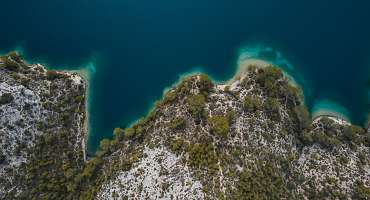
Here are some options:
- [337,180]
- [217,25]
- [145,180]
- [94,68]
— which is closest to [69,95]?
[94,68]

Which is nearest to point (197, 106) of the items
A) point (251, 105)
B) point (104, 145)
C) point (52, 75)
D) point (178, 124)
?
point (178, 124)

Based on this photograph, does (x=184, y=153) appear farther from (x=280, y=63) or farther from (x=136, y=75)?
(x=280, y=63)

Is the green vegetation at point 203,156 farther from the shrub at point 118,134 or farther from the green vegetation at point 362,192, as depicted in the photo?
the green vegetation at point 362,192

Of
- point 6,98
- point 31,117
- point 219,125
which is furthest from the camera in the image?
point 31,117

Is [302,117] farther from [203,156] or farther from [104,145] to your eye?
[104,145]

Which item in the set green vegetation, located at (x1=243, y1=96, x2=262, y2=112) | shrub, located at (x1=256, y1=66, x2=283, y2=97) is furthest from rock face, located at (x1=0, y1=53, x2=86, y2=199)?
shrub, located at (x1=256, y1=66, x2=283, y2=97)

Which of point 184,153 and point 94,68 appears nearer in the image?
point 184,153

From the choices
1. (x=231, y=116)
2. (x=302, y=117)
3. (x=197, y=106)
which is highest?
(x=302, y=117)
